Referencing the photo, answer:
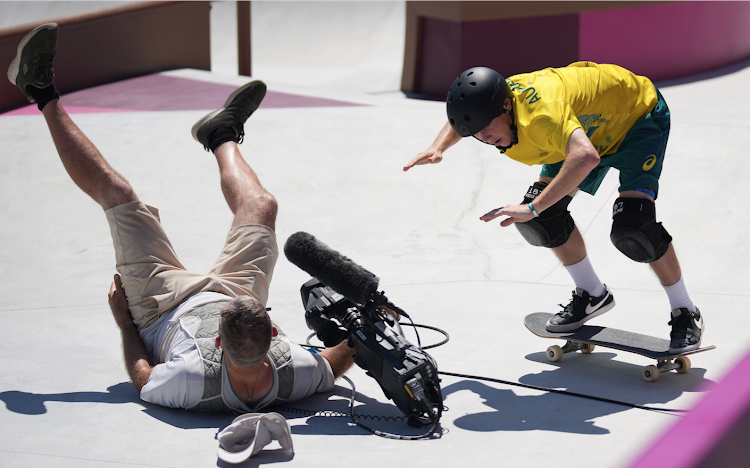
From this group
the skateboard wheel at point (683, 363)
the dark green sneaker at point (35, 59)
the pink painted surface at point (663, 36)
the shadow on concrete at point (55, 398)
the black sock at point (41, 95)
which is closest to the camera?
the shadow on concrete at point (55, 398)

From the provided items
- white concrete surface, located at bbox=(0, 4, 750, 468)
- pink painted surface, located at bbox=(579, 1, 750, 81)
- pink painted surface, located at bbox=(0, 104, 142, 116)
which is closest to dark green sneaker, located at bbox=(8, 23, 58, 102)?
white concrete surface, located at bbox=(0, 4, 750, 468)

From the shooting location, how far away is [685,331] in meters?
3.45

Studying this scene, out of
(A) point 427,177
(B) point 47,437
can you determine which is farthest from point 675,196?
(B) point 47,437

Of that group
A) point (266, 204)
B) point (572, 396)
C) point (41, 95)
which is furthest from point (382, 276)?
point (41, 95)

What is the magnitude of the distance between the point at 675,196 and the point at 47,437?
15.3 ft

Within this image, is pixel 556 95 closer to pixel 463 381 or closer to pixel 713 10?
pixel 463 381

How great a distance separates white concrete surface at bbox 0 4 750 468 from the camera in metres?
2.83

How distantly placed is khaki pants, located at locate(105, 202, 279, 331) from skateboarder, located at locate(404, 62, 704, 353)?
2.98 ft

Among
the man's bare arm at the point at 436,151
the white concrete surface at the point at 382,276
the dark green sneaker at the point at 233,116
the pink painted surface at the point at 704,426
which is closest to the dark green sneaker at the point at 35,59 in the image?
the dark green sneaker at the point at 233,116

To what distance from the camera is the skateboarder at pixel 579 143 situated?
3096 mm

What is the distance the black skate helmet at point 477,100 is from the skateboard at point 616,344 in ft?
3.91

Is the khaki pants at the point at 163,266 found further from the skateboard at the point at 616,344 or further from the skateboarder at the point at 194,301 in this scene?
the skateboard at the point at 616,344

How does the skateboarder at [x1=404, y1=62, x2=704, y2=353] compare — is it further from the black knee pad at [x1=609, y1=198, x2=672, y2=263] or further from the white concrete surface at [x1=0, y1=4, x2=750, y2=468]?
the white concrete surface at [x1=0, y1=4, x2=750, y2=468]

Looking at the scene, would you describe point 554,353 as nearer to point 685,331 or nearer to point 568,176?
point 685,331
